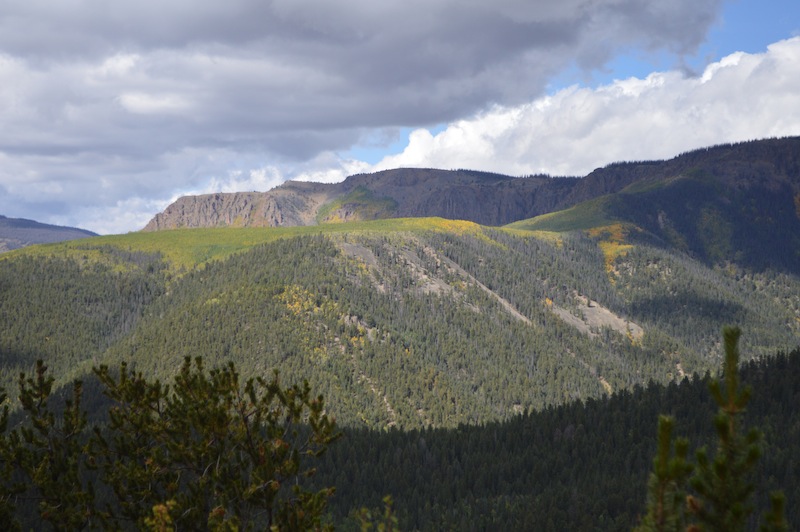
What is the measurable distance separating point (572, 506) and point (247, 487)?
130819 millimetres

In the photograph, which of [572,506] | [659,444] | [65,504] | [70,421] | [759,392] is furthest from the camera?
[759,392]

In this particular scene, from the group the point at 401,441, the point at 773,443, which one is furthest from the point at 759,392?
the point at 401,441

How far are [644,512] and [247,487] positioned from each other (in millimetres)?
13325

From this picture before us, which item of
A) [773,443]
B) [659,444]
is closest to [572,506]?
[773,443]

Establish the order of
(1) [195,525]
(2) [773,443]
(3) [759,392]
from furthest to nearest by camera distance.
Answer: (3) [759,392]
(2) [773,443]
(1) [195,525]

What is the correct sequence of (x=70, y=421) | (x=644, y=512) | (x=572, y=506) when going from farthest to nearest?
(x=572, y=506) < (x=70, y=421) < (x=644, y=512)

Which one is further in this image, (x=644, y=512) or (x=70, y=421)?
(x=70, y=421)

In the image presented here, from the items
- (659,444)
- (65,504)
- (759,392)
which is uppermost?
(659,444)

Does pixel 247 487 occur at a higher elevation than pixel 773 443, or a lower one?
higher

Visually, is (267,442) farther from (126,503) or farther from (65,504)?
(65,504)

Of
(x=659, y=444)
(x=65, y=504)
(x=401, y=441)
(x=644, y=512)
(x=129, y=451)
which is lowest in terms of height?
(x=401, y=441)

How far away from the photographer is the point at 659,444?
12.3 m

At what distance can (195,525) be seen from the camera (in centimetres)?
2231

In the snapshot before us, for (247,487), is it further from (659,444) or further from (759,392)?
(759,392)
